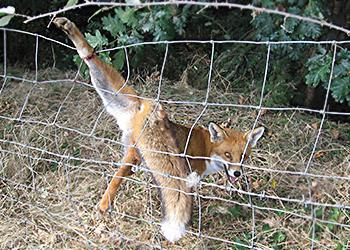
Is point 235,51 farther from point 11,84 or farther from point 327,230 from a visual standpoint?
point 327,230

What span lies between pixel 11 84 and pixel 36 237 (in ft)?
8.77

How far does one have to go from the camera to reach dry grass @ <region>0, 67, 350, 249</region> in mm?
3384

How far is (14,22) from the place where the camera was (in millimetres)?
6773

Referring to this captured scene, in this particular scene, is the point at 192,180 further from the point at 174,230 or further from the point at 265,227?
the point at 265,227

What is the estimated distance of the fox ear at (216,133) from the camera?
3.60m

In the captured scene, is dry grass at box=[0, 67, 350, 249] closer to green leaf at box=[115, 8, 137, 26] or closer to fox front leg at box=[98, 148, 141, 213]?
fox front leg at box=[98, 148, 141, 213]

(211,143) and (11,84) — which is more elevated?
(211,143)

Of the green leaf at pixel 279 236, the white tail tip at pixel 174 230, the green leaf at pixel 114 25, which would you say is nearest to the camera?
the white tail tip at pixel 174 230

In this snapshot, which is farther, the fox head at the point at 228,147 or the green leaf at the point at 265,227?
the fox head at the point at 228,147

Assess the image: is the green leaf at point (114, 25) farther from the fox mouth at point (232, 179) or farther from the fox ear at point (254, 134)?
the fox mouth at point (232, 179)

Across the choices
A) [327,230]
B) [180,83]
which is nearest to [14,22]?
[180,83]

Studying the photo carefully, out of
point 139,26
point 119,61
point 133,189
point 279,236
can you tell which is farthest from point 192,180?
point 139,26

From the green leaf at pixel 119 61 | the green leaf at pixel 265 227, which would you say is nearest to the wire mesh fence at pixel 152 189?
the green leaf at pixel 265 227

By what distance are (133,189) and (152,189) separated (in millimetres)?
145
